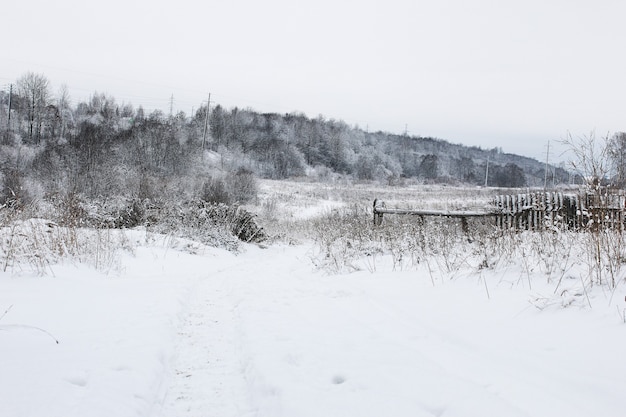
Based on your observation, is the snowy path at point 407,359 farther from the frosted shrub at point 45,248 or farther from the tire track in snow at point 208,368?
the frosted shrub at point 45,248

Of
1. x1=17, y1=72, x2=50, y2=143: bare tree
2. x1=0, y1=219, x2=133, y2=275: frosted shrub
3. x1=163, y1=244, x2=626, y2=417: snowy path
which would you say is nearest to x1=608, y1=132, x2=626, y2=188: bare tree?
x1=163, y1=244, x2=626, y2=417: snowy path

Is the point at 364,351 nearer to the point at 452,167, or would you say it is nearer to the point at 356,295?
the point at 356,295

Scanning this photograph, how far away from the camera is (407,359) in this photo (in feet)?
11.1

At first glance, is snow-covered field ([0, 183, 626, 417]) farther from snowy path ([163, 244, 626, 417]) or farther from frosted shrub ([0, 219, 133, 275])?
frosted shrub ([0, 219, 133, 275])

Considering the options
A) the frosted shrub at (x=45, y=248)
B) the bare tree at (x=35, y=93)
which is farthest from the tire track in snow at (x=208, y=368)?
the bare tree at (x=35, y=93)

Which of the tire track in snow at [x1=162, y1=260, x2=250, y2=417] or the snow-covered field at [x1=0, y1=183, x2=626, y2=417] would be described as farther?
the tire track in snow at [x1=162, y1=260, x2=250, y2=417]

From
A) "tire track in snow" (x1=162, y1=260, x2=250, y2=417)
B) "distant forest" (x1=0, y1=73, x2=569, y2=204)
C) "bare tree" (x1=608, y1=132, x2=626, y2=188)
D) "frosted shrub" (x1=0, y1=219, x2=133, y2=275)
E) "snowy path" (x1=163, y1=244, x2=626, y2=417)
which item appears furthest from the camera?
"distant forest" (x1=0, y1=73, x2=569, y2=204)

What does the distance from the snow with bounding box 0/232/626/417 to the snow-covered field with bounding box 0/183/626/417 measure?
14 mm

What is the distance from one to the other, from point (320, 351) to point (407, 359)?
0.82 meters

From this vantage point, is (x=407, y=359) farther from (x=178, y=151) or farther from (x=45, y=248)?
(x=178, y=151)

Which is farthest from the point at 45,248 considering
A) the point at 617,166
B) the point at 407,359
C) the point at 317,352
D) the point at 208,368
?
the point at 617,166

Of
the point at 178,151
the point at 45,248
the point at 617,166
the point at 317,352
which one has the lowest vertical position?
the point at 317,352

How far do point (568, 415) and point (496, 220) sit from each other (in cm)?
988

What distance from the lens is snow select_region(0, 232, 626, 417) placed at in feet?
8.78
